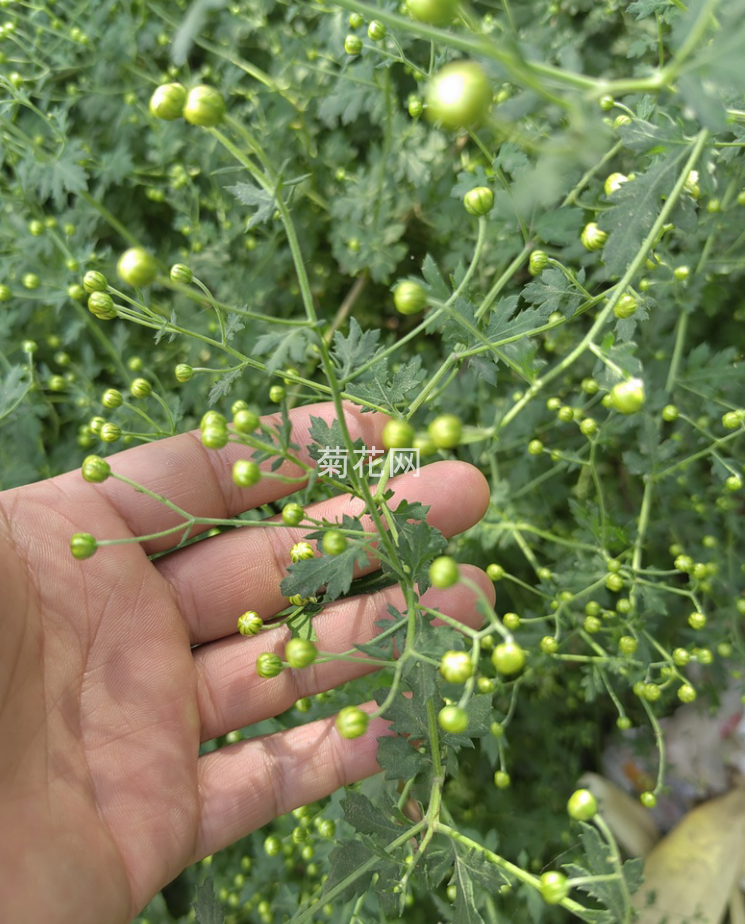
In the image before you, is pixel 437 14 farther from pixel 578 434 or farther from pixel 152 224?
pixel 152 224

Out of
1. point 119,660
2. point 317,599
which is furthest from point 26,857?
point 317,599

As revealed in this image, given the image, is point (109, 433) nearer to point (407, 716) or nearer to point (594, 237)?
point (407, 716)

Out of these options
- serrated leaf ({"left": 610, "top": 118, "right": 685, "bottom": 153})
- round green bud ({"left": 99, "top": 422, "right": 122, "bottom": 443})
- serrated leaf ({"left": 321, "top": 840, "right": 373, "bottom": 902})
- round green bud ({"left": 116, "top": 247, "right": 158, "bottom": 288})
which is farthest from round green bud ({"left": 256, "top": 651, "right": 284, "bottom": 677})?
serrated leaf ({"left": 610, "top": 118, "right": 685, "bottom": 153})

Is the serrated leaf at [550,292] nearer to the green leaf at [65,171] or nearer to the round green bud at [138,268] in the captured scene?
the round green bud at [138,268]

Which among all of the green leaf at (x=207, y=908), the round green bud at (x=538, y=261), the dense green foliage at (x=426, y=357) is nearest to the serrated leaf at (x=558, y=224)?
the dense green foliage at (x=426, y=357)

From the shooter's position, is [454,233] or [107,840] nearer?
[107,840]
